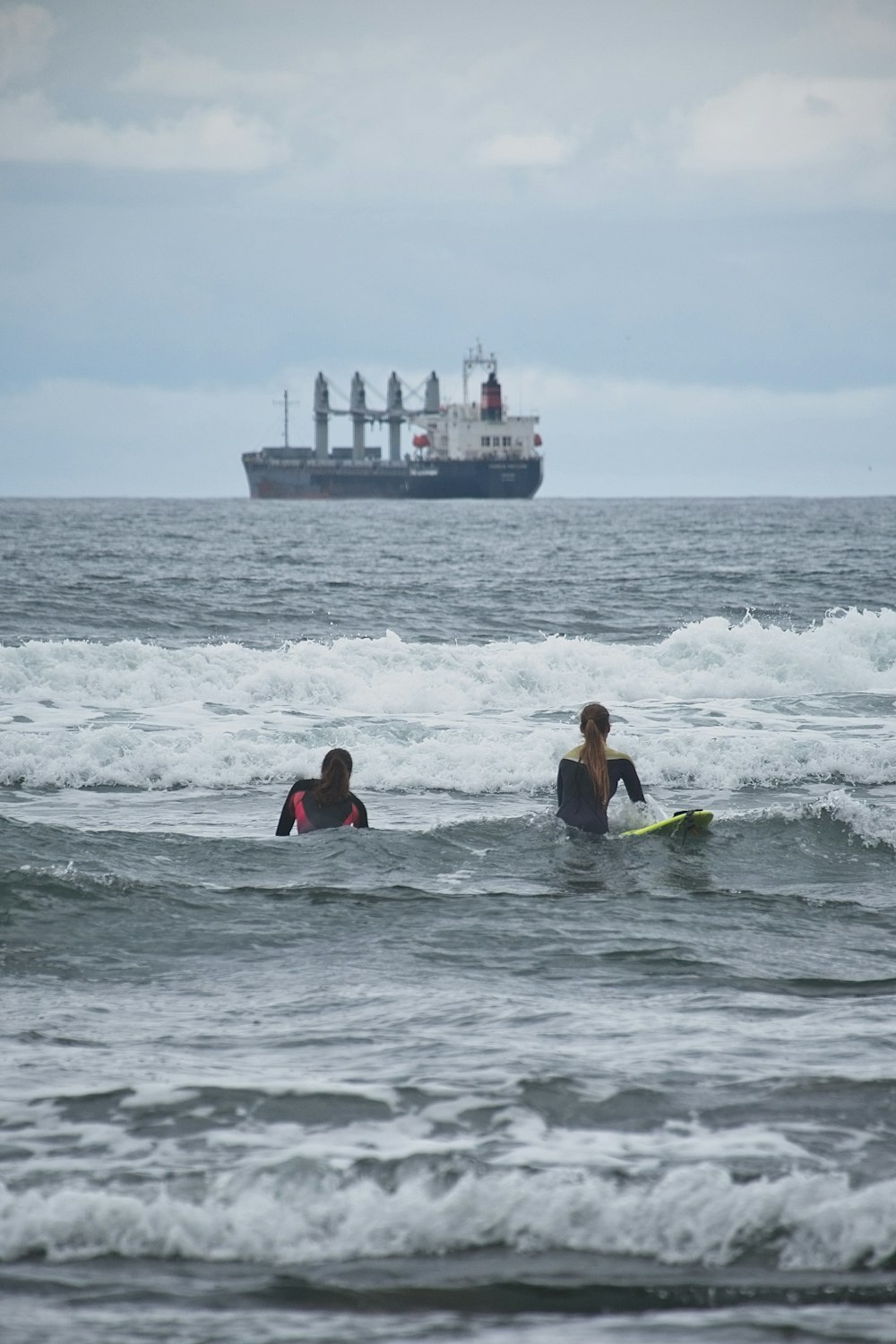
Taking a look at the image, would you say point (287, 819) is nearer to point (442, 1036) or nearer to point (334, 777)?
point (334, 777)

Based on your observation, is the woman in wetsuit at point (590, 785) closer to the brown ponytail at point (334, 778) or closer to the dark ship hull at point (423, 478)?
the brown ponytail at point (334, 778)

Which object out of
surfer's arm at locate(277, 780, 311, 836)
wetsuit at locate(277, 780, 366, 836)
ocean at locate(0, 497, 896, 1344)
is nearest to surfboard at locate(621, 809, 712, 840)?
ocean at locate(0, 497, 896, 1344)

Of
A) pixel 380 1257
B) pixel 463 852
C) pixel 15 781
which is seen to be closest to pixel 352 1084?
pixel 380 1257

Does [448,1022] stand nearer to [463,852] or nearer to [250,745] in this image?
[463,852]

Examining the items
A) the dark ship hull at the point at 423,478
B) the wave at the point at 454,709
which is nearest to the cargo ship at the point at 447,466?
the dark ship hull at the point at 423,478

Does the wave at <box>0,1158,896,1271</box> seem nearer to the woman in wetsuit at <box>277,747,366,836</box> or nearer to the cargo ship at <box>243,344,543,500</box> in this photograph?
the woman in wetsuit at <box>277,747,366,836</box>

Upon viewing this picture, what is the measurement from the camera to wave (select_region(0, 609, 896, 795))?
1353 cm

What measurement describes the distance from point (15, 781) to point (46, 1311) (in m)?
10.2

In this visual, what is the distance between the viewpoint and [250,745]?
13984 millimetres

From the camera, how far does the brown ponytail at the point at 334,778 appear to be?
925 cm

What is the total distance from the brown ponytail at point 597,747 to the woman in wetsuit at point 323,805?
65.6 inches

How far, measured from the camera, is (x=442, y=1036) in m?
5.55

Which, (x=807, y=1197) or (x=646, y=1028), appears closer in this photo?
(x=807, y=1197)

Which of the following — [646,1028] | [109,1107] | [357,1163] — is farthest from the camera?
[646,1028]
